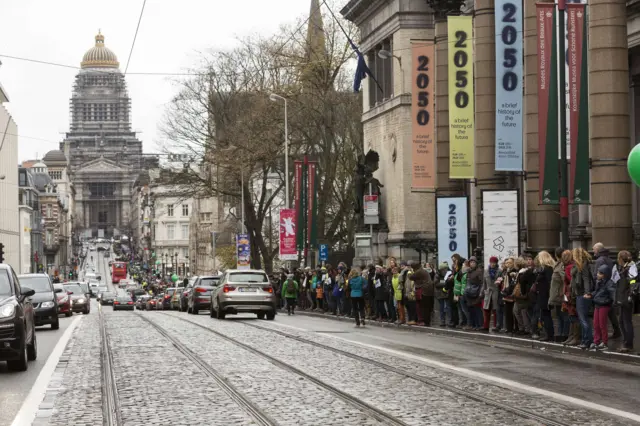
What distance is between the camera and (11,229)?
13888cm

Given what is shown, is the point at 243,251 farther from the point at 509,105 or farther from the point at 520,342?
the point at 520,342

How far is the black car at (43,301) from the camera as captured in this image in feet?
113

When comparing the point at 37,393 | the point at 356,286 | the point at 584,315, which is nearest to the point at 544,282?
the point at 584,315

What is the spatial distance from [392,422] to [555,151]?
48.1ft

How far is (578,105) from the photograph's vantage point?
26.1m

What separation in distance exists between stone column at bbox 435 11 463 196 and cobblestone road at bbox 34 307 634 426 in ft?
62.3

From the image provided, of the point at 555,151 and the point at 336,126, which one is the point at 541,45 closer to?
the point at 555,151

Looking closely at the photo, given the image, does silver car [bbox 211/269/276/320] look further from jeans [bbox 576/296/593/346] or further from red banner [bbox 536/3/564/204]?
jeans [bbox 576/296/593/346]

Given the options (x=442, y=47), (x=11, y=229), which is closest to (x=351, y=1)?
(x=442, y=47)

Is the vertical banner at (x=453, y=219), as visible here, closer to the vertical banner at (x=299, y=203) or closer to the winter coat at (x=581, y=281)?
the winter coat at (x=581, y=281)

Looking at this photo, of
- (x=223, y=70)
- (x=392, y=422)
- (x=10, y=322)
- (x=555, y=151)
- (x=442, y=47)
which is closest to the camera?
(x=392, y=422)

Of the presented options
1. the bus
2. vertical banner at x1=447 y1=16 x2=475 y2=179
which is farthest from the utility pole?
the bus

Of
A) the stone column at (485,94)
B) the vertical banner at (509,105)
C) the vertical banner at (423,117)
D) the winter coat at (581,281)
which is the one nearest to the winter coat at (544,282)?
the winter coat at (581,281)

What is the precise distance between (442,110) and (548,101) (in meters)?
18.0
